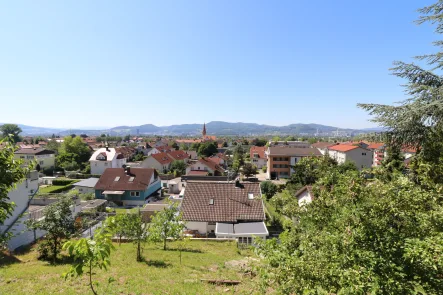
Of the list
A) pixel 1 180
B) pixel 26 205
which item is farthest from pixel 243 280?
pixel 26 205

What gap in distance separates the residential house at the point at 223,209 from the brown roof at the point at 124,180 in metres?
12.9

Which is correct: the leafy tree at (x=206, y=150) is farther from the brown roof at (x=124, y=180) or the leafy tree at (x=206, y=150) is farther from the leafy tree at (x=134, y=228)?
the leafy tree at (x=134, y=228)

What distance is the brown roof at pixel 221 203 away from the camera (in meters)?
21.0

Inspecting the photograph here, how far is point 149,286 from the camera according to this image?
30.1 ft

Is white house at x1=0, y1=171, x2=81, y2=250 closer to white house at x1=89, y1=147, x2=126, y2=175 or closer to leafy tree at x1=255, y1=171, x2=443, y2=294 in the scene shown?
leafy tree at x1=255, y1=171, x2=443, y2=294

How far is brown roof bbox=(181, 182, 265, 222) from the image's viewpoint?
2105cm

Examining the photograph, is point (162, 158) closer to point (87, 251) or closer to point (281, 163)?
point (281, 163)

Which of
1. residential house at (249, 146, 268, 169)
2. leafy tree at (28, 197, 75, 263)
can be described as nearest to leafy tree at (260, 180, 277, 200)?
leafy tree at (28, 197, 75, 263)

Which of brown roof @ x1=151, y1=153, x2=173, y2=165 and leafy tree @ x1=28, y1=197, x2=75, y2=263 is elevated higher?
leafy tree @ x1=28, y1=197, x2=75, y2=263

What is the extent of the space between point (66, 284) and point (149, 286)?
3.08m

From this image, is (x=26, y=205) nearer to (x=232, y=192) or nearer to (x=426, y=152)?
(x=232, y=192)

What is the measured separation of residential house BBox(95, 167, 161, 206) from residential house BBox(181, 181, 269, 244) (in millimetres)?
12758

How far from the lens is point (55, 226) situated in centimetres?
1166

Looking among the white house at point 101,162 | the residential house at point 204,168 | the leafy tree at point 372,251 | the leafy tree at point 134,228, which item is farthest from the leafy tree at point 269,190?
the white house at point 101,162
